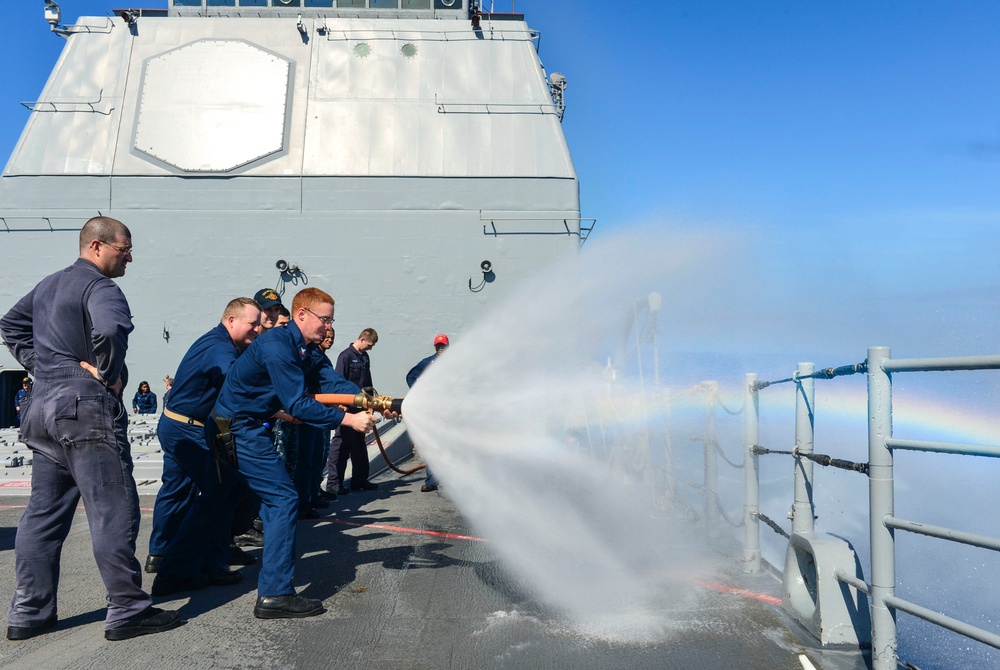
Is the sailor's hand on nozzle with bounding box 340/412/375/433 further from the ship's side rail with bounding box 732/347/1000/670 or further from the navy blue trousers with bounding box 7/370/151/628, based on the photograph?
the ship's side rail with bounding box 732/347/1000/670

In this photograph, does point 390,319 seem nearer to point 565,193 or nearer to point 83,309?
point 565,193

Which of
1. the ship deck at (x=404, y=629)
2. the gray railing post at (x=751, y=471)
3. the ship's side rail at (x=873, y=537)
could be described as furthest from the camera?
the gray railing post at (x=751, y=471)

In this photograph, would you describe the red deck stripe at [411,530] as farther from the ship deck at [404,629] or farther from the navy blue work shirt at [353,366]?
the navy blue work shirt at [353,366]

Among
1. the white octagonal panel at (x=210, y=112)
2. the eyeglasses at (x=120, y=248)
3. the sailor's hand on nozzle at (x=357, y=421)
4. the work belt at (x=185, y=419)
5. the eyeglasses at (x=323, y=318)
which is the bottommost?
the work belt at (x=185, y=419)

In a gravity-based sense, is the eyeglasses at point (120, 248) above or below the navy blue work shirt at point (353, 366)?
above

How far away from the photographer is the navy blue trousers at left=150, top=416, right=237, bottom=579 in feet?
15.4

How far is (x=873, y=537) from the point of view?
3148mm

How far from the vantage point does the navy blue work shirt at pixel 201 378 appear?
4.84 m

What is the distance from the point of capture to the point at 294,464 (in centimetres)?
655

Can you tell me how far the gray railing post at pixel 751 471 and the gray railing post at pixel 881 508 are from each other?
190cm

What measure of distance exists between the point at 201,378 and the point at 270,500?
3.54 feet

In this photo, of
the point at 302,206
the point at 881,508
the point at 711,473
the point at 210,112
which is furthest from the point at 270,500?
the point at 210,112

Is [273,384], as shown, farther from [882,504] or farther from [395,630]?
[882,504]

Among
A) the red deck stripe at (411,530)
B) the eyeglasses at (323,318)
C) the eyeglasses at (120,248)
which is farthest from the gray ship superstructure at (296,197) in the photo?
the eyeglasses at (120,248)
